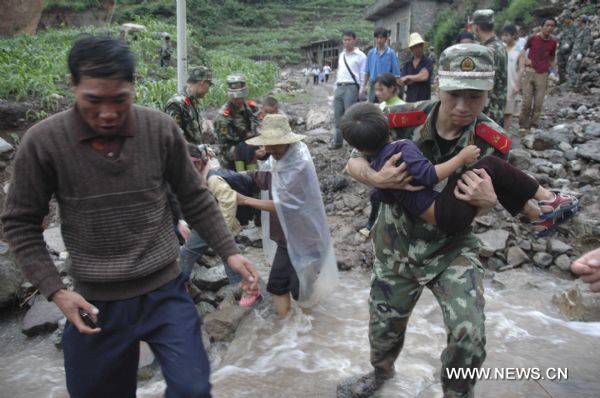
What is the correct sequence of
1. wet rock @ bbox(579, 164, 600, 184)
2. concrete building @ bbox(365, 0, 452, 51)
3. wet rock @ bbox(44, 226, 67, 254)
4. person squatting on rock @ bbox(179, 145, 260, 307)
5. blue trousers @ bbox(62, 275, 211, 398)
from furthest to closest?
concrete building @ bbox(365, 0, 452, 51), wet rock @ bbox(579, 164, 600, 184), wet rock @ bbox(44, 226, 67, 254), person squatting on rock @ bbox(179, 145, 260, 307), blue trousers @ bbox(62, 275, 211, 398)

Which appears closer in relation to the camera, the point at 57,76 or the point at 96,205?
the point at 96,205

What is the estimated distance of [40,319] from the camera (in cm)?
418

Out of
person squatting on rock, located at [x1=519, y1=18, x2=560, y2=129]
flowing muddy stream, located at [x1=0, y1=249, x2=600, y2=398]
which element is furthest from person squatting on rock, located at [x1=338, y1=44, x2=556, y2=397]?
person squatting on rock, located at [x1=519, y1=18, x2=560, y2=129]

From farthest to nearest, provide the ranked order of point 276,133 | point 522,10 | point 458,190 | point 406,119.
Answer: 1. point 522,10
2. point 276,133
3. point 406,119
4. point 458,190

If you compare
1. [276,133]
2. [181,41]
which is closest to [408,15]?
[181,41]

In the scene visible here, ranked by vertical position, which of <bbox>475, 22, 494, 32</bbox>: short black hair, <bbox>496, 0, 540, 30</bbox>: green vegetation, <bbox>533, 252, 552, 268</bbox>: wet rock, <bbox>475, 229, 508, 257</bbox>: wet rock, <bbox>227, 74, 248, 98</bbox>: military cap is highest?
<bbox>496, 0, 540, 30</bbox>: green vegetation

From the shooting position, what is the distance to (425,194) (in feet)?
7.32

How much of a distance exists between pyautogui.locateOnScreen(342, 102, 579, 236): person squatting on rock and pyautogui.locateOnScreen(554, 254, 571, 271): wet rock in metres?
3.00

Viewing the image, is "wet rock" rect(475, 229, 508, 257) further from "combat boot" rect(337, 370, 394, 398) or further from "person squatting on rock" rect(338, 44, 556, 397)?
"person squatting on rock" rect(338, 44, 556, 397)

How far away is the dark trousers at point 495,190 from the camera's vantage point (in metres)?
2.16

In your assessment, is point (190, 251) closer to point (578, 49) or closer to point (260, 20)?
point (578, 49)

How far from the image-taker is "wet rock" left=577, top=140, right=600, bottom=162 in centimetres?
658

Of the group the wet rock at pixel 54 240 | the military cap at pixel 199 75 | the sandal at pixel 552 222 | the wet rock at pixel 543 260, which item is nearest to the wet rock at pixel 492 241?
the wet rock at pixel 543 260

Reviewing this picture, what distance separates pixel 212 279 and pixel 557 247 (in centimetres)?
360
